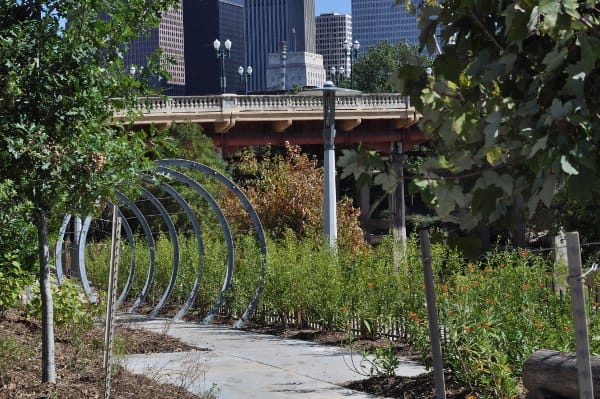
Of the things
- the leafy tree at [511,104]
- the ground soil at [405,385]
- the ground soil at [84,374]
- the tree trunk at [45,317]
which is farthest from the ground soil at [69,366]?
the leafy tree at [511,104]

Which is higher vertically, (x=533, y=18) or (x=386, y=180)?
(x=533, y=18)

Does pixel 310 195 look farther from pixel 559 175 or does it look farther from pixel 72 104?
pixel 559 175

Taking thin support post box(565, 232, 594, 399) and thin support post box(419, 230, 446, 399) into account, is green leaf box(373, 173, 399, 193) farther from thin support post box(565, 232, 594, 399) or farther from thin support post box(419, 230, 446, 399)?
thin support post box(419, 230, 446, 399)

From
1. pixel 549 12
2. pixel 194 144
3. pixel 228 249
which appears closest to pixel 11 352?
pixel 228 249

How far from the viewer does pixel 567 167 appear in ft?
7.92

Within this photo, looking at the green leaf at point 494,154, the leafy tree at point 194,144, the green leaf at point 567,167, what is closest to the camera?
the green leaf at point 567,167

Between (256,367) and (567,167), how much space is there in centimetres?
966

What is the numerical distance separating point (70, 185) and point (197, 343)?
18.8 feet

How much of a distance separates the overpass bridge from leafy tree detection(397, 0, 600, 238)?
39.2 meters

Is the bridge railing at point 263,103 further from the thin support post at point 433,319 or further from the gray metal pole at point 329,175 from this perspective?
the thin support post at point 433,319

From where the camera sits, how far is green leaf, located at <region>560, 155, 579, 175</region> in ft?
7.88

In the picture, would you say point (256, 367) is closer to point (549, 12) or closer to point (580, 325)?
point (580, 325)

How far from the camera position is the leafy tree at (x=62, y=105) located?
8453mm

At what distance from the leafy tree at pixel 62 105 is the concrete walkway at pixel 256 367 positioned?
2084 mm
